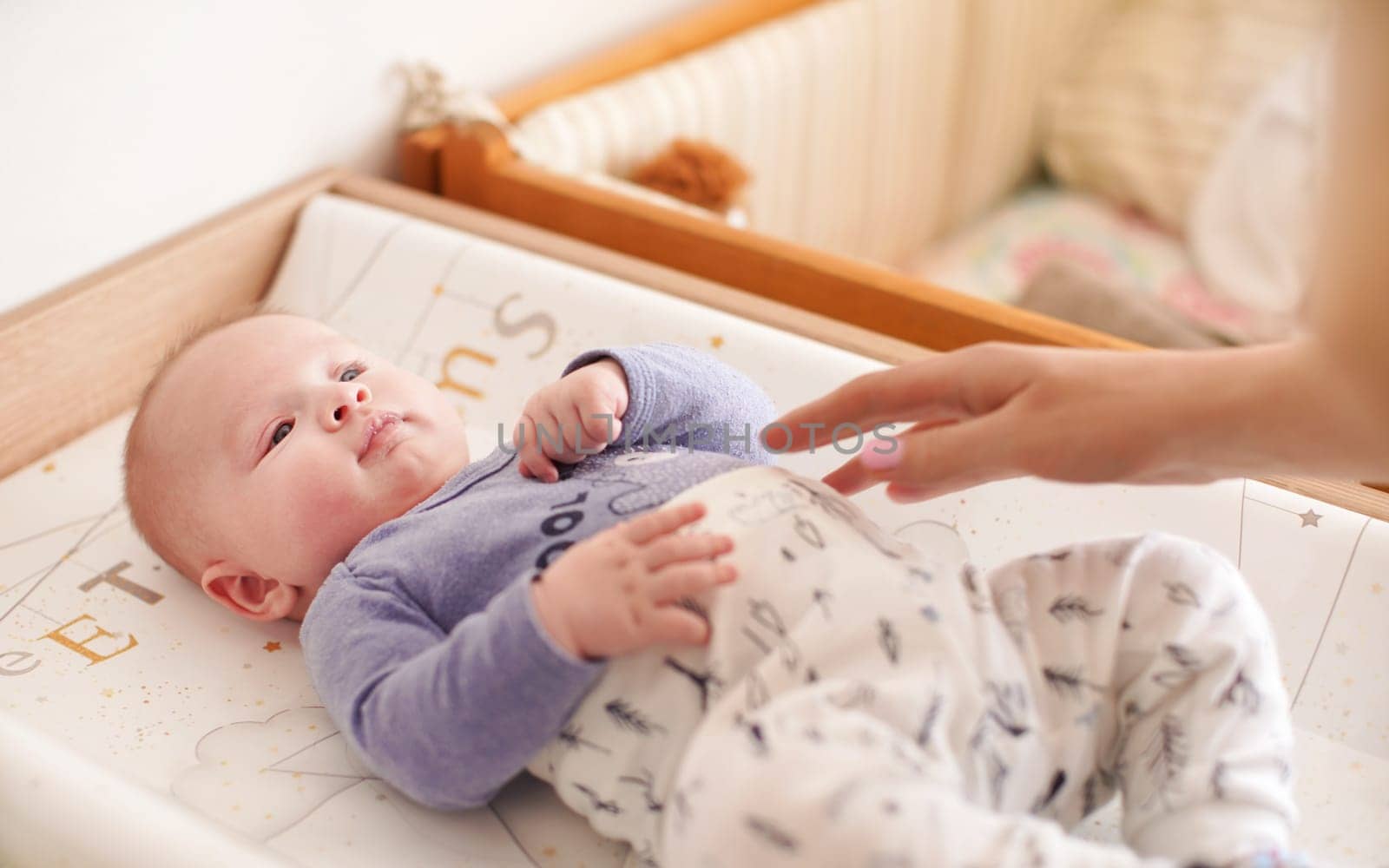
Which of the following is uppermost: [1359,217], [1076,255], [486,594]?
[1359,217]

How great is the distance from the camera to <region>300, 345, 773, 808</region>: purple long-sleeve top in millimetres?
740

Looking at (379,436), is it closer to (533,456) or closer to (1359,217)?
(533,456)

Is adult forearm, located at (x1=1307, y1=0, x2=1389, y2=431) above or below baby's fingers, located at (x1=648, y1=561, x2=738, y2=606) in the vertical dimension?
above

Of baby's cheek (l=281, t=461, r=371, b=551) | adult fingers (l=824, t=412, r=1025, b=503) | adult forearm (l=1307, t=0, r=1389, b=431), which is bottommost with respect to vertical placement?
baby's cheek (l=281, t=461, r=371, b=551)

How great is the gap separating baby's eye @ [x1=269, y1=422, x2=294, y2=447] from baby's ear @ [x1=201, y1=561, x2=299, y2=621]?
11cm

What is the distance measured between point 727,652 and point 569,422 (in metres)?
0.26

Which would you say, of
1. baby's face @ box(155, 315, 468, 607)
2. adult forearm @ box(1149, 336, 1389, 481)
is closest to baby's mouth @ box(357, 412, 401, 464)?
baby's face @ box(155, 315, 468, 607)

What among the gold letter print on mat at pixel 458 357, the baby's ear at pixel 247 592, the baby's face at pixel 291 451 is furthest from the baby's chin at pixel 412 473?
the gold letter print on mat at pixel 458 357

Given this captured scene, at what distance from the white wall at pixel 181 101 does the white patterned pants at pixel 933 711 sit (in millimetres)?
777

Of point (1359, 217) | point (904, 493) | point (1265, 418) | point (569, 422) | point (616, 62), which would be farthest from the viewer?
point (616, 62)

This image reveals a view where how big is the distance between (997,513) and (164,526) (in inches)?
27.3

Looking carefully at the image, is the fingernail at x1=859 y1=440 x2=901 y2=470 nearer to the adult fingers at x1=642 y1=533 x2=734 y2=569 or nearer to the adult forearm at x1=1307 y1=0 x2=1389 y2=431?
the adult fingers at x1=642 y1=533 x2=734 y2=569

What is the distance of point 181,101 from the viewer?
1272 mm

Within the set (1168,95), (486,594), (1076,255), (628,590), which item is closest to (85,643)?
(486,594)
